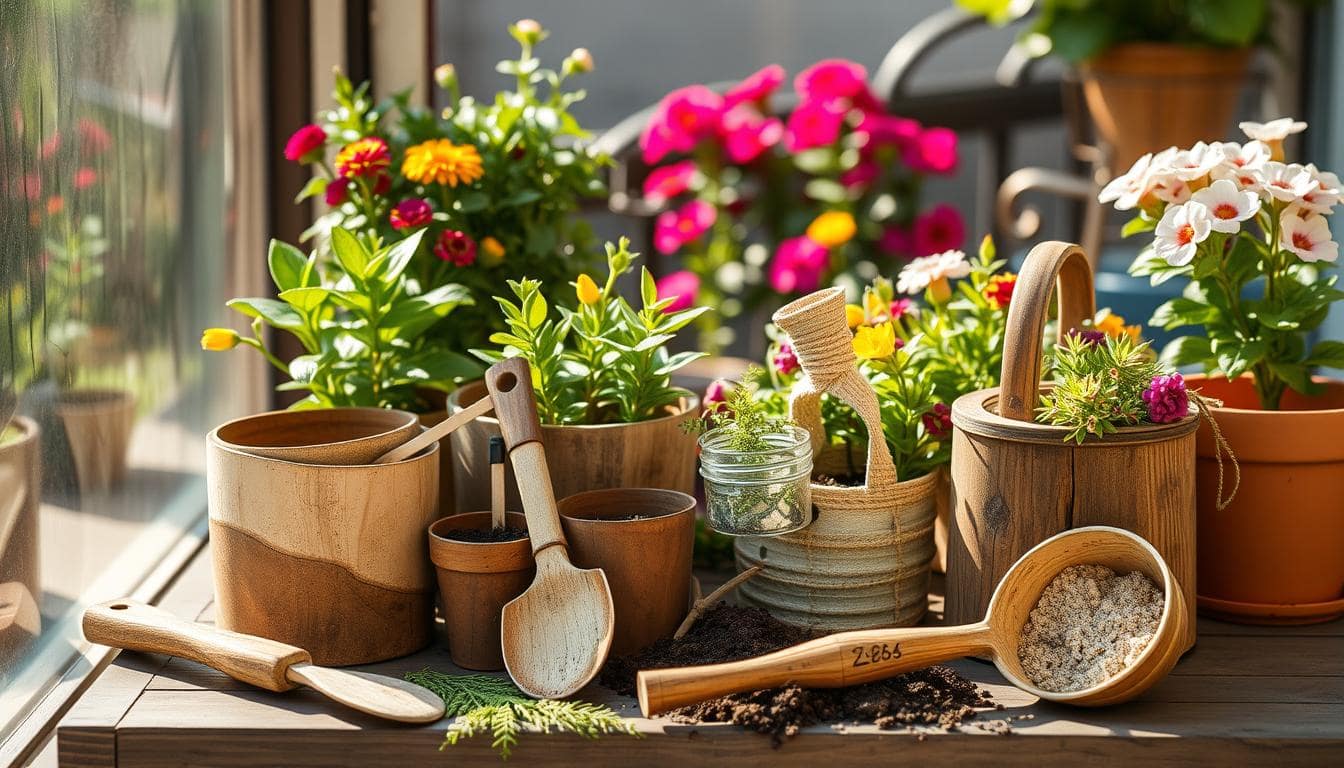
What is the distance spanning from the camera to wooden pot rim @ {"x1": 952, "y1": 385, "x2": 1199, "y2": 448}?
1.13 meters


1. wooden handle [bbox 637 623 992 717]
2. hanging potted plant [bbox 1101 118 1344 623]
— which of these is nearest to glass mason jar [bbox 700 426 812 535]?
wooden handle [bbox 637 623 992 717]

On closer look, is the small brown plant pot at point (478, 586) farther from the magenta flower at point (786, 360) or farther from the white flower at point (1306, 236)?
the white flower at point (1306, 236)

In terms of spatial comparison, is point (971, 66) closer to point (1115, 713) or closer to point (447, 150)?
point (447, 150)

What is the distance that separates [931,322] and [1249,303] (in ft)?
1.05

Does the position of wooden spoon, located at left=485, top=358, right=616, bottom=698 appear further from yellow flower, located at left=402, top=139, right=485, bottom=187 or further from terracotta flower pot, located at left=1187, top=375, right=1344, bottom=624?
terracotta flower pot, located at left=1187, top=375, right=1344, bottom=624

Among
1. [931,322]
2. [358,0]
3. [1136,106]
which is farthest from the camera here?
[1136,106]

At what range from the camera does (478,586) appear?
1173mm

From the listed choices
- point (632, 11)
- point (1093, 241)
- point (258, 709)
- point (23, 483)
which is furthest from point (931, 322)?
point (632, 11)

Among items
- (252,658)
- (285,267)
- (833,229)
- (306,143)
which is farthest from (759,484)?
(833,229)

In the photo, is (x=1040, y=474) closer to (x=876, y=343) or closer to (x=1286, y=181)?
(x=876, y=343)

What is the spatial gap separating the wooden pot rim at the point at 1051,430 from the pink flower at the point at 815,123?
1.90 metres

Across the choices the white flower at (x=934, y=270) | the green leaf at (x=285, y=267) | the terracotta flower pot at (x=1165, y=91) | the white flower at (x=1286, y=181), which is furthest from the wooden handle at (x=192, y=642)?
the terracotta flower pot at (x=1165, y=91)

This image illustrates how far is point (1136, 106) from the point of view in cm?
278

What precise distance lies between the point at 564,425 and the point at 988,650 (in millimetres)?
457
